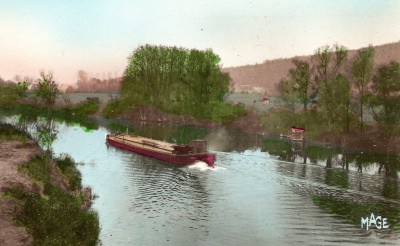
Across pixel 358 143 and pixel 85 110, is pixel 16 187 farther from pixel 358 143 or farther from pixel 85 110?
pixel 85 110

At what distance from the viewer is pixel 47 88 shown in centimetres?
13200

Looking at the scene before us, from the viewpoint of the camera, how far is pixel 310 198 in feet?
120

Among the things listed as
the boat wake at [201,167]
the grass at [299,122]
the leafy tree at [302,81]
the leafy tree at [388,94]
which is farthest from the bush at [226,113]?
the boat wake at [201,167]

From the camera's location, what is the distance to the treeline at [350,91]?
6800 cm

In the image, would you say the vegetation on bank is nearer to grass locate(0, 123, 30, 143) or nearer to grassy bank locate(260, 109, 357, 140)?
grassy bank locate(260, 109, 357, 140)

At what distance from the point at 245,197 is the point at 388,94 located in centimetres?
4316

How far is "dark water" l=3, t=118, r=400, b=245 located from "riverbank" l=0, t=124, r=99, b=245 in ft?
6.28

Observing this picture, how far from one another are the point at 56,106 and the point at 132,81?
32100 mm

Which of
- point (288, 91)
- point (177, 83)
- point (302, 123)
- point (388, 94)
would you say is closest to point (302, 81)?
point (288, 91)

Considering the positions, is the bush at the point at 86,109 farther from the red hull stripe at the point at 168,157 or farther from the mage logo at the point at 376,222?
the mage logo at the point at 376,222

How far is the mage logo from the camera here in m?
29.9

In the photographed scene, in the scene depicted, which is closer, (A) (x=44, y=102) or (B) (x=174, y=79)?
(B) (x=174, y=79)

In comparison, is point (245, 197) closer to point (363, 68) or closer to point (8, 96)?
point (363, 68)

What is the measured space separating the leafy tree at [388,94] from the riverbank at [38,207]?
174 feet
